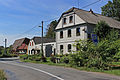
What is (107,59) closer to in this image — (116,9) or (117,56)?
(117,56)

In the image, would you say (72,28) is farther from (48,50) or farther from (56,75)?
(56,75)

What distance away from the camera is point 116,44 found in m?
14.2

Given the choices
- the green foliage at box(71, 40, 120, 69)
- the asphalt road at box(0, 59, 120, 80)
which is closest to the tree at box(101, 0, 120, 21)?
the green foliage at box(71, 40, 120, 69)

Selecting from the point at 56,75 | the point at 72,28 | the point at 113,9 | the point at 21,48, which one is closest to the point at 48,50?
the point at 72,28

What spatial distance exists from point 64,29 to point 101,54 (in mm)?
18314

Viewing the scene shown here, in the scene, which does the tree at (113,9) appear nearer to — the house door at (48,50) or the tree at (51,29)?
the house door at (48,50)

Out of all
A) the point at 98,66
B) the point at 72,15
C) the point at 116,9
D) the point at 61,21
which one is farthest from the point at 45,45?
the point at 98,66

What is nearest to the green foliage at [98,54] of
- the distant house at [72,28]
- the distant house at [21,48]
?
the distant house at [72,28]

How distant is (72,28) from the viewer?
2986 centimetres

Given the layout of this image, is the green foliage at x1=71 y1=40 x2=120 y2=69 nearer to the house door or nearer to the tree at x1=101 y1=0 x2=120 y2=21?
the house door

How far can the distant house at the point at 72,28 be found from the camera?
27578mm

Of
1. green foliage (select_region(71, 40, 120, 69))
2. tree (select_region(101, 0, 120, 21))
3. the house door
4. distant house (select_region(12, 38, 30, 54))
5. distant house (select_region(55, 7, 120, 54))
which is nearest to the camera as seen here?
green foliage (select_region(71, 40, 120, 69))

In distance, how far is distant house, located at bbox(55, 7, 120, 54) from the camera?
90.5 feet

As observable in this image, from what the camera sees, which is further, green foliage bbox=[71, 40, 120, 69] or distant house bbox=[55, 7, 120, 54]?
distant house bbox=[55, 7, 120, 54]
